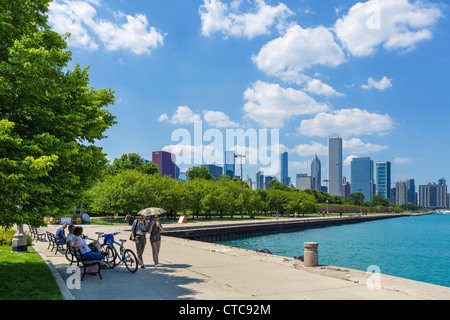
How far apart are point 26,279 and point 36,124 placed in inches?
182

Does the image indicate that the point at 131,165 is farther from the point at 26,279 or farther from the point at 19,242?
the point at 26,279

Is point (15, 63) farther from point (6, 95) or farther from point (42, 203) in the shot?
point (42, 203)

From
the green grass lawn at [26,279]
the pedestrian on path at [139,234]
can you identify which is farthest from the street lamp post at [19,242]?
the pedestrian on path at [139,234]

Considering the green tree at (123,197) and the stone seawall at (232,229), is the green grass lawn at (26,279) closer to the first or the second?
the stone seawall at (232,229)

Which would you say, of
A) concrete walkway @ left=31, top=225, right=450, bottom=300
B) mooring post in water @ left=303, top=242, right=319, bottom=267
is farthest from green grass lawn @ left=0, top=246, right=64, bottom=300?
mooring post in water @ left=303, top=242, right=319, bottom=267

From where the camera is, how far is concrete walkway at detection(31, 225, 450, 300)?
342 inches

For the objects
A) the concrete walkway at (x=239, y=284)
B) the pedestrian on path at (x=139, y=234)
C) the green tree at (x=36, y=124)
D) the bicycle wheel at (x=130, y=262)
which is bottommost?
the concrete walkway at (x=239, y=284)

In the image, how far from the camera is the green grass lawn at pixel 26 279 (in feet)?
27.5

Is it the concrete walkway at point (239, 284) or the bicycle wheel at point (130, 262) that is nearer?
the concrete walkway at point (239, 284)

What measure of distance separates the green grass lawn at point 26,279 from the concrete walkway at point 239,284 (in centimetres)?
34

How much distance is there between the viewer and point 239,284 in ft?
33.3
